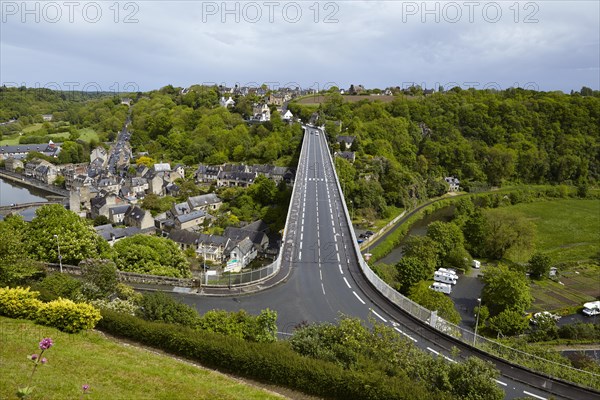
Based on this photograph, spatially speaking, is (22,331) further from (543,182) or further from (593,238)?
(543,182)

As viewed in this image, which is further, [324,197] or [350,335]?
[324,197]

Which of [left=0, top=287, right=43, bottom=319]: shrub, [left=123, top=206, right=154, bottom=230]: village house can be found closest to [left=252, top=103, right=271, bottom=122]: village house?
[left=123, top=206, right=154, bottom=230]: village house

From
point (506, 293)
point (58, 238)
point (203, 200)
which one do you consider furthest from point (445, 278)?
point (203, 200)

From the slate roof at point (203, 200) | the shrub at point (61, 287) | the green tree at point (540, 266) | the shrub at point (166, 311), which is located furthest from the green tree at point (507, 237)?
the shrub at point (61, 287)

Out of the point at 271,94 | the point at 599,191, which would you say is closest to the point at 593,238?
the point at 599,191

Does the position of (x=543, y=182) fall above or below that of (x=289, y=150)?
below

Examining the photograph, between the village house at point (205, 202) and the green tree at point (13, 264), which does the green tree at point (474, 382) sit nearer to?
the green tree at point (13, 264)
